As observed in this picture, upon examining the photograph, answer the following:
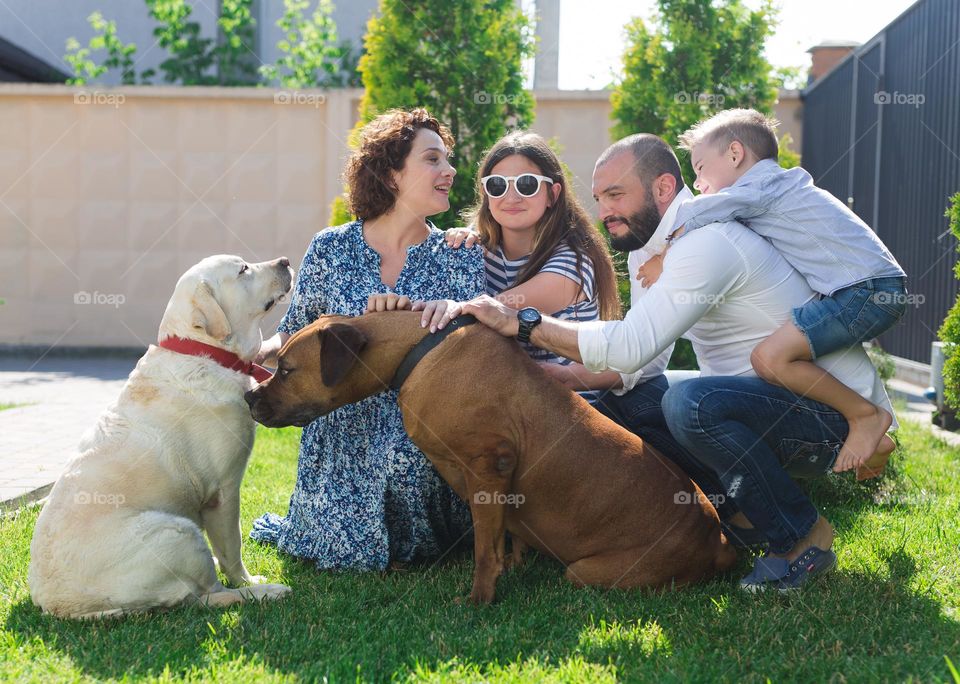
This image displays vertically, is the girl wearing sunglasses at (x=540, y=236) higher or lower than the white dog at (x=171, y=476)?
Result: higher

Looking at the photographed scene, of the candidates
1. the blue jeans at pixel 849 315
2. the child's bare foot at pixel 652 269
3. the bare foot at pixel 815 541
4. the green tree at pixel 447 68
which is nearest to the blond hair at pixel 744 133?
the child's bare foot at pixel 652 269

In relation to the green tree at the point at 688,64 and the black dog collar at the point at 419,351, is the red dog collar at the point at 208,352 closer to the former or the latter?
the black dog collar at the point at 419,351

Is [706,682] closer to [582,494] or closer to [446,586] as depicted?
[582,494]

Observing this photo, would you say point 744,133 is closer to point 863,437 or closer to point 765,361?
point 765,361

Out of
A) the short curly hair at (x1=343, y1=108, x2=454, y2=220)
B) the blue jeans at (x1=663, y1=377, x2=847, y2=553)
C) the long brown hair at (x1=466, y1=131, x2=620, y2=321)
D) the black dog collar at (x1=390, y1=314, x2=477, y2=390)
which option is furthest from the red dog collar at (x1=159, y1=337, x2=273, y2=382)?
the blue jeans at (x1=663, y1=377, x2=847, y2=553)

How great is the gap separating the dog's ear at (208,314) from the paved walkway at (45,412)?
723 mm

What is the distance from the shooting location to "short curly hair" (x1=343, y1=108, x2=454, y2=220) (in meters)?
4.25

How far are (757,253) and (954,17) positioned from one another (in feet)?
21.5

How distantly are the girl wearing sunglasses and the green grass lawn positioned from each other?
4.19ft

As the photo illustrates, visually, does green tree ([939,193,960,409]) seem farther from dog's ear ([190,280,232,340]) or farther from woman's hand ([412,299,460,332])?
dog's ear ([190,280,232,340])

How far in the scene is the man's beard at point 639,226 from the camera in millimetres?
4340

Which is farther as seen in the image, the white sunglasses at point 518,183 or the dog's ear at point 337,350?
the white sunglasses at point 518,183

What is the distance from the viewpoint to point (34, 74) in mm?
14438

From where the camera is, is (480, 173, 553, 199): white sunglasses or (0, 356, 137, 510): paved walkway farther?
(0, 356, 137, 510): paved walkway
